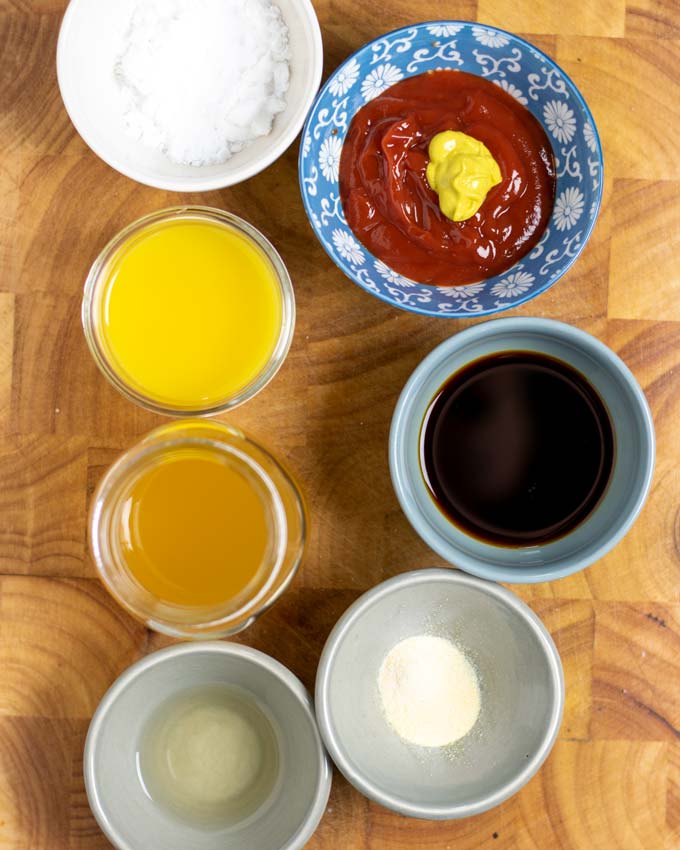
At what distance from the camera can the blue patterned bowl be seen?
3.04ft

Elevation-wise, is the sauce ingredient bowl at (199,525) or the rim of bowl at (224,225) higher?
the rim of bowl at (224,225)

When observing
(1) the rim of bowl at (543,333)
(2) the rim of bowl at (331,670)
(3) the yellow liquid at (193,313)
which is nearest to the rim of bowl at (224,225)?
(3) the yellow liquid at (193,313)

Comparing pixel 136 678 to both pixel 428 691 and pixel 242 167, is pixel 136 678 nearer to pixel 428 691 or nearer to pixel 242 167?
pixel 428 691

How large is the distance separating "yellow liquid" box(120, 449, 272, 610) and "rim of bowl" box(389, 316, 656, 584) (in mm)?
180

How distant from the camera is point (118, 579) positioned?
980mm

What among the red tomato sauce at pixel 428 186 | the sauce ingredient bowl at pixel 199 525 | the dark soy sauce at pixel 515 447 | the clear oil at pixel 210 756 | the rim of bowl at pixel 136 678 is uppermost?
the red tomato sauce at pixel 428 186

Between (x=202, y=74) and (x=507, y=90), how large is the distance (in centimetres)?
34

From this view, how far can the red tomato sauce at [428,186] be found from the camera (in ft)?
3.10

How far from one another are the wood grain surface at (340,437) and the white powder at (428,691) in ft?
0.29

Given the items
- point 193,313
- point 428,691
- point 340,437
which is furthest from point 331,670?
point 193,313

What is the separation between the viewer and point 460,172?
90cm

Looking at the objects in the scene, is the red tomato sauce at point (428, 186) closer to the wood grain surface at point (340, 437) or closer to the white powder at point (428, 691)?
the wood grain surface at point (340, 437)

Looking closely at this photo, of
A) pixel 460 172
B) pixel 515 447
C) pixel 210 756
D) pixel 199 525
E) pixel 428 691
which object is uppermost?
pixel 460 172

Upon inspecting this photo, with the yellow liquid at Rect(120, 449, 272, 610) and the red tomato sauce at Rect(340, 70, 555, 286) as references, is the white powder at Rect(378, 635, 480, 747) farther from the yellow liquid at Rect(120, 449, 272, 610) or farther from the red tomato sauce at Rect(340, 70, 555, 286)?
the red tomato sauce at Rect(340, 70, 555, 286)
